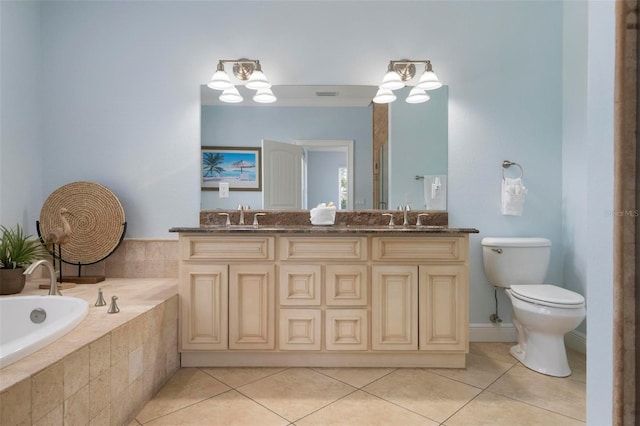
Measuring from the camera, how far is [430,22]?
2.59 meters

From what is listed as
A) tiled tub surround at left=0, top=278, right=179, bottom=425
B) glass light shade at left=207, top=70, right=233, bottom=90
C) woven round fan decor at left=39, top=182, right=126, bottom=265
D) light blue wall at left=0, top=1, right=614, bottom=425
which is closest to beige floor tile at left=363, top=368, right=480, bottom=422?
light blue wall at left=0, top=1, right=614, bottom=425

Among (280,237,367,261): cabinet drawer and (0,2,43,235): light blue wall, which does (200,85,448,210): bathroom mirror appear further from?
(0,2,43,235): light blue wall

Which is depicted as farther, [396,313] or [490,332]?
[490,332]

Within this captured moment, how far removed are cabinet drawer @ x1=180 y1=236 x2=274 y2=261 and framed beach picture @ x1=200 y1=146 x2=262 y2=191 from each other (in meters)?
0.67

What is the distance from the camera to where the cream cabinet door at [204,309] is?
203 centimetres

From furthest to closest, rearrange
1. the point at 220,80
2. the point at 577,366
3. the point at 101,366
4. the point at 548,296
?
1. the point at 220,80
2. the point at 577,366
3. the point at 548,296
4. the point at 101,366

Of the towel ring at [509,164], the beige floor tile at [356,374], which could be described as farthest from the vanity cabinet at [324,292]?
the towel ring at [509,164]

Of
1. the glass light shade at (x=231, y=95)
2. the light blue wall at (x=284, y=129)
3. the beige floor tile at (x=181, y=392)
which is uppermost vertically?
the glass light shade at (x=231, y=95)

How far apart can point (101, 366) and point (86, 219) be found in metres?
1.49

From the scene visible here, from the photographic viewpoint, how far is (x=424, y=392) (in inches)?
71.7

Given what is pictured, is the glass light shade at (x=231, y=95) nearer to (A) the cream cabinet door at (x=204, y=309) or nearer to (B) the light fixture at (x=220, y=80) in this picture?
(B) the light fixture at (x=220, y=80)

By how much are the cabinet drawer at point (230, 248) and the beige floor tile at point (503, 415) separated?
128 centimetres

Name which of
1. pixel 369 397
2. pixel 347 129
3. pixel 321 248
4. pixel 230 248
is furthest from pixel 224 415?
pixel 347 129

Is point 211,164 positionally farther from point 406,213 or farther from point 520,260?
point 520,260
